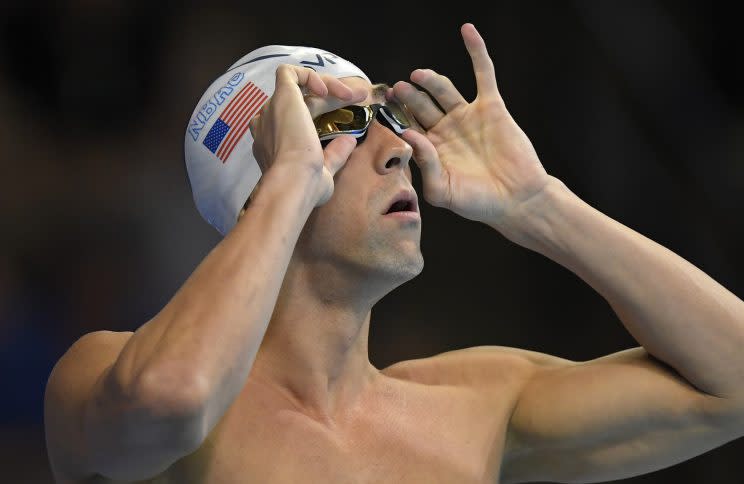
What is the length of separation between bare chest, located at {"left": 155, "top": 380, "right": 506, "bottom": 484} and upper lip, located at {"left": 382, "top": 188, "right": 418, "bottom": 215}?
1.49 ft

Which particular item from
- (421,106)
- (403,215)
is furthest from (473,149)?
(403,215)

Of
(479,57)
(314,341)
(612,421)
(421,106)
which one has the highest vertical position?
(479,57)

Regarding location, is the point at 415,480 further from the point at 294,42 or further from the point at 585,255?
the point at 294,42

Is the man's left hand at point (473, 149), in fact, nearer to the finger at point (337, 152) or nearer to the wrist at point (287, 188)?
the finger at point (337, 152)

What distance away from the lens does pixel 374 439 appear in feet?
7.54

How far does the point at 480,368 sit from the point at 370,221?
0.52m

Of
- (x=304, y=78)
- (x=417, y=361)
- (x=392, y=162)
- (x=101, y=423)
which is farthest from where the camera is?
(x=417, y=361)

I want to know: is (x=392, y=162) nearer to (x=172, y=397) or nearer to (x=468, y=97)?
(x=172, y=397)

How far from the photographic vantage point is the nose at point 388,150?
2314 millimetres

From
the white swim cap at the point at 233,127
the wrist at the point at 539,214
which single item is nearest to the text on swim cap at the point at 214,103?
the white swim cap at the point at 233,127

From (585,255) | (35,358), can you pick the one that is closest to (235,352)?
(585,255)

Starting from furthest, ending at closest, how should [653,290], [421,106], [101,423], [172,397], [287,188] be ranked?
[421,106] < [653,290] < [287,188] < [101,423] < [172,397]

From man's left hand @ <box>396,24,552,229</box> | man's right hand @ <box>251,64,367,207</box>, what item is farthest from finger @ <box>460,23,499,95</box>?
man's right hand @ <box>251,64,367,207</box>

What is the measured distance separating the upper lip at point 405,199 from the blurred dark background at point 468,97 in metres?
1.29
